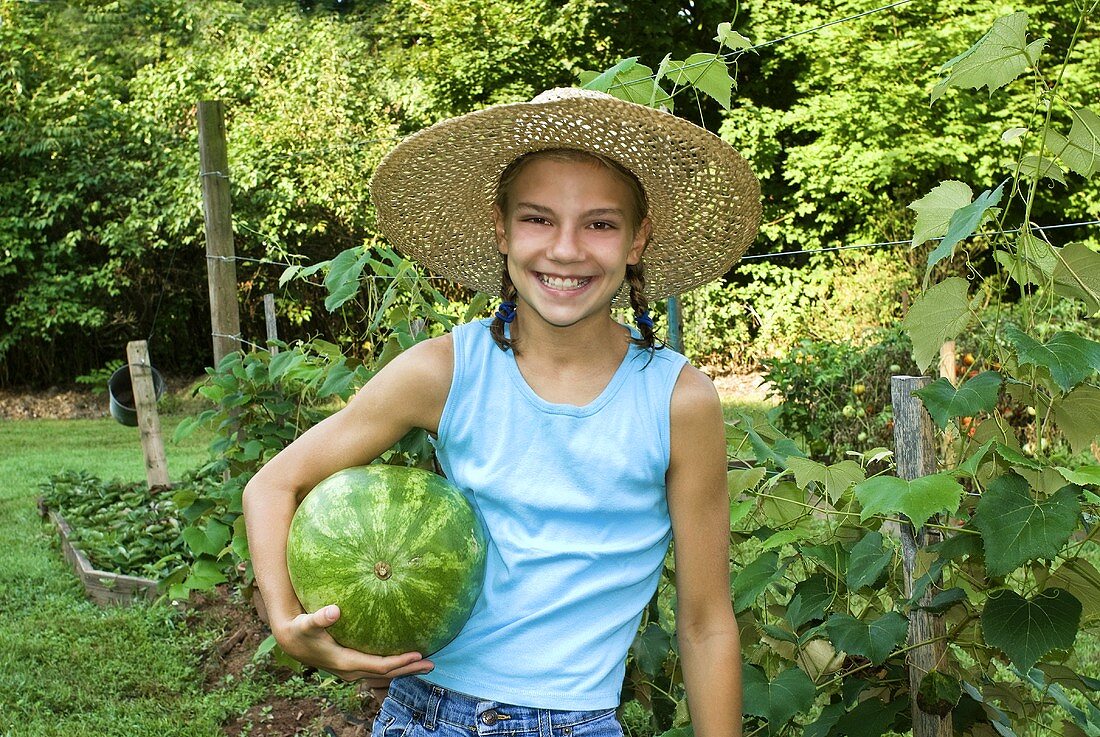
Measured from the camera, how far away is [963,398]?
6.17ft

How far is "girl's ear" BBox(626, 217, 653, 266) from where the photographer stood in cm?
209

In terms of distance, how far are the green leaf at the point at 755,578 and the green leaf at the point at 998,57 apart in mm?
935

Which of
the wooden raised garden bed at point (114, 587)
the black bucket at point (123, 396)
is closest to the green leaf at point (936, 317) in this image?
the wooden raised garden bed at point (114, 587)

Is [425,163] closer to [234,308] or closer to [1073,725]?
[1073,725]

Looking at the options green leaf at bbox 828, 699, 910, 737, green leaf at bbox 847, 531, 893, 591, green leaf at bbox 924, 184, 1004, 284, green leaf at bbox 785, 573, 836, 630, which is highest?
green leaf at bbox 924, 184, 1004, 284

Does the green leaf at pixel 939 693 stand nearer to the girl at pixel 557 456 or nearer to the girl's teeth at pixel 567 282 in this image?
the girl at pixel 557 456

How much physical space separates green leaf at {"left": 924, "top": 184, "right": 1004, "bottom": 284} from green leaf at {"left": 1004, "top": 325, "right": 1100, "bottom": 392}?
170mm

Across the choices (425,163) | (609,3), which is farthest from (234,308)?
(609,3)

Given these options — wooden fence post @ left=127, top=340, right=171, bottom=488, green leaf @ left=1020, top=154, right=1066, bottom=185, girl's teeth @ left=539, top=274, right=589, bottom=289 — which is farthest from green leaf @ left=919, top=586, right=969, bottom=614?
wooden fence post @ left=127, top=340, right=171, bottom=488

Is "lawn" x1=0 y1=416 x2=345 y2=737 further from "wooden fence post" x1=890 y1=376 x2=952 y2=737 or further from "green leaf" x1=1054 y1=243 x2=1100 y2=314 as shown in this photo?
"green leaf" x1=1054 y1=243 x2=1100 y2=314

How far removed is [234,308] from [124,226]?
10.1m

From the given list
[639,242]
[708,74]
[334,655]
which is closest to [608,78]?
[708,74]

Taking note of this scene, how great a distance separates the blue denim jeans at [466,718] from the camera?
5.68 feet

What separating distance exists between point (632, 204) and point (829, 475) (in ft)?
2.12
